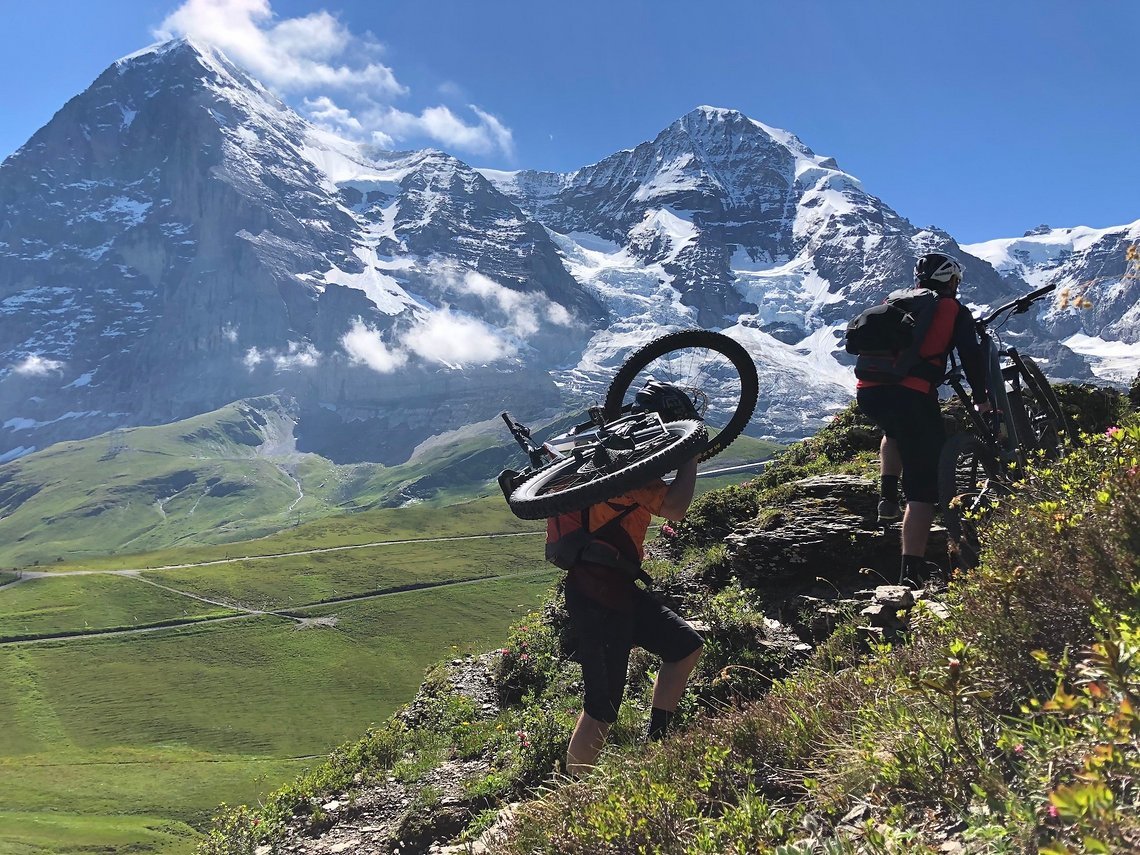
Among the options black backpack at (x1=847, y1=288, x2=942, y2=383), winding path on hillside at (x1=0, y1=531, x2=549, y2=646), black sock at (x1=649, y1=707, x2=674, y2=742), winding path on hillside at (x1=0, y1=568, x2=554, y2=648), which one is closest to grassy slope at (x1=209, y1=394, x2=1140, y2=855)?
black sock at (x1=649, y1=707, x2=674, y2=742)

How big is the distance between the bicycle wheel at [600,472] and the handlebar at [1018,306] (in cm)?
439

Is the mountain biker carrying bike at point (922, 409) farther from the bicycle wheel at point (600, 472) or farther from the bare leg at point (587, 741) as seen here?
the bare leg at point (587, 741)

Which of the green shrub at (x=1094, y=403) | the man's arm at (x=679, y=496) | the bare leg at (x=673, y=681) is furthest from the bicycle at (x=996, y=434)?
the bare leg at (x=673, y=681)

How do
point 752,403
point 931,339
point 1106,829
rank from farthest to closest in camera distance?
point 752,403 → point 931,339 → point 1106,829

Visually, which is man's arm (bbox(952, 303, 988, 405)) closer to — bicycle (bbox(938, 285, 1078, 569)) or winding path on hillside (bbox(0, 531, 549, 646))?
bicycle (bbox(938, 285, 1078, 569))

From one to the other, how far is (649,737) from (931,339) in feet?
17.6

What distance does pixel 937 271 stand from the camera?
8.95 meters

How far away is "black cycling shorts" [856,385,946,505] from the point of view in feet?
26.5

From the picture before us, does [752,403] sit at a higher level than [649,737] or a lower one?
higher

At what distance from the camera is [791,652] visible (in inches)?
342

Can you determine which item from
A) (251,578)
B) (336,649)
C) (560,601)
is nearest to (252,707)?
(336,649)

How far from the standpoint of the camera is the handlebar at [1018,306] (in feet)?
30.7

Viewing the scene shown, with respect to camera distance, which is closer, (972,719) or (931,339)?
(972,719)

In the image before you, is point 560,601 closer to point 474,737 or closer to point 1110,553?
point 474,737
